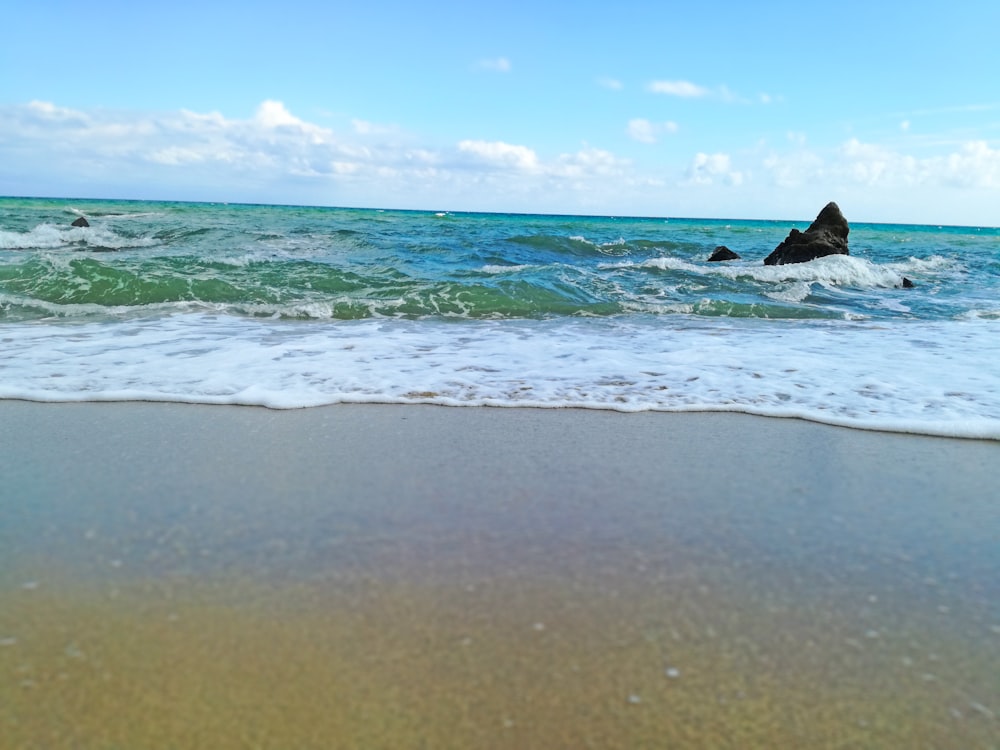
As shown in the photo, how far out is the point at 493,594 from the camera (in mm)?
1904

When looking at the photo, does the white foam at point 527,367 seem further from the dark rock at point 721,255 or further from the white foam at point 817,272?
the dark rock at point 721,255

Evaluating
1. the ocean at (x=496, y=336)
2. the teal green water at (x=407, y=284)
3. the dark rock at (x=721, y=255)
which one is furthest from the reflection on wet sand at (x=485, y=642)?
the dark rock at (x=721, y=255)

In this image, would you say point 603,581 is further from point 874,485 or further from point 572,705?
point 874,485

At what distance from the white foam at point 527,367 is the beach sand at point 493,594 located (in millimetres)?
763

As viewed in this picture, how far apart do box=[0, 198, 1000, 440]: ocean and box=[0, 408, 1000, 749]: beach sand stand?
939 millimetres

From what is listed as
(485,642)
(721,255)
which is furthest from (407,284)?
(721,255)

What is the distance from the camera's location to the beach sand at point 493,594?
143cm

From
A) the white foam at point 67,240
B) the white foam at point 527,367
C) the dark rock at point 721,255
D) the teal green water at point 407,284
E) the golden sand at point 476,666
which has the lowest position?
the golden sand at point 476,666

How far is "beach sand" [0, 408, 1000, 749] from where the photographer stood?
1.43 metres

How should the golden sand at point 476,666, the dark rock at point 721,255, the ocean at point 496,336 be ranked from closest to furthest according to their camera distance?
the golden sand at point 476,666, the ocean at point 496,336, the dark rock at point 721,255

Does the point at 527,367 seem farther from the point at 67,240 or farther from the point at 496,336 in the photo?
the point at 67,240

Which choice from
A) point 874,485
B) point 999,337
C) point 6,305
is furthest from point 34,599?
point 999,337

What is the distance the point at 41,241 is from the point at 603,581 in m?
17.1

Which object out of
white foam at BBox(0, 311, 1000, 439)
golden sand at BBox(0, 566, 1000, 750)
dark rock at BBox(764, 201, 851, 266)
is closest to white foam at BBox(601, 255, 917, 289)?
dark rock at BBox(764, 201, 851, 266)
